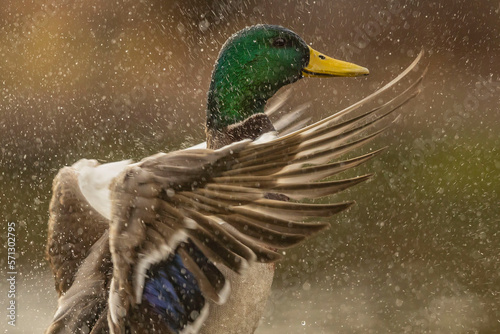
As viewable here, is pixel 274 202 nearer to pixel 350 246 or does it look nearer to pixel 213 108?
pixel 213 108

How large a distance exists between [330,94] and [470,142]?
98 centimetres

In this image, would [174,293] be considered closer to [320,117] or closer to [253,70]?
[253,70]

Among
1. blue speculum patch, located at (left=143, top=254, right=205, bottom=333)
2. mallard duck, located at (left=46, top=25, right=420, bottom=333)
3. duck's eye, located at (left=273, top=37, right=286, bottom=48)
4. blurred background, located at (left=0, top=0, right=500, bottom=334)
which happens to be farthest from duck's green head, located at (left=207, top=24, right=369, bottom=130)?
blurred background, located at (left=0, top=0, right=500, bottom=334)

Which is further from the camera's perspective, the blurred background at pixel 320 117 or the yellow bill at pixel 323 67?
the blurred background at pixel 320 117

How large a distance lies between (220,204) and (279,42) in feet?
A: 2.89

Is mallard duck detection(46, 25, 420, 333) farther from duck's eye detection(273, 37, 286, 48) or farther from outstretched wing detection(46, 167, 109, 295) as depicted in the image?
duck's eye detection(273, 37, 286, 48)

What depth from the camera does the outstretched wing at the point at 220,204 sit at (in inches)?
71.8

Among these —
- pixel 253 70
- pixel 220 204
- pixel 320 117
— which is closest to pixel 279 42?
pixel 253 70

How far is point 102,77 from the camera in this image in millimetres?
5824

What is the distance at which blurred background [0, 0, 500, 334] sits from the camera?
12.8 feet

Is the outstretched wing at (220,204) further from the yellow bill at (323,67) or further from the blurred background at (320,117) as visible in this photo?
the blurred background at (320,117)

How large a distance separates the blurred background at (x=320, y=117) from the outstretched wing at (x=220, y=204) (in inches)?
64.9

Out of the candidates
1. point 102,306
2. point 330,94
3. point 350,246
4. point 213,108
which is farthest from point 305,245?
point 102,306

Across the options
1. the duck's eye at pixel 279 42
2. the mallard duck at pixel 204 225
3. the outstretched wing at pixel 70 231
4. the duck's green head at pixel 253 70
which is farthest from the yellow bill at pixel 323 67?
the outstretched wing at pixel 70 231
